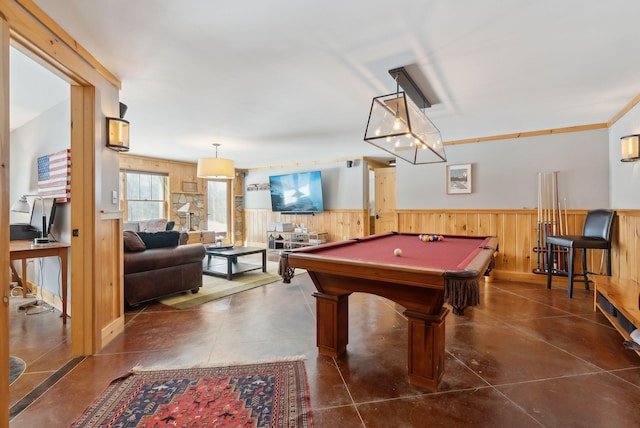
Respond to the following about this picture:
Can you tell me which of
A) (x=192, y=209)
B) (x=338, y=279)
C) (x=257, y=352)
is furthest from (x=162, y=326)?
(x=192, y=209)

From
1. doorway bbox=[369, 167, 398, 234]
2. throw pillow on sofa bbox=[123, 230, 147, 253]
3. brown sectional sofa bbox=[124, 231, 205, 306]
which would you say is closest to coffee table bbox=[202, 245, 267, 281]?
brown sectional sofa bbox=[124, 231, 205, 306]

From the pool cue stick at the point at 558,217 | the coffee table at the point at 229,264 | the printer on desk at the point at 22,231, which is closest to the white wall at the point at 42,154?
the printer on desk at the point at 22,231

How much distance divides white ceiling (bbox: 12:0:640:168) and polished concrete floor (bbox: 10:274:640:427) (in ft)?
7.39

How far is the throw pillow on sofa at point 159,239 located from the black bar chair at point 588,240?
4.85 metres

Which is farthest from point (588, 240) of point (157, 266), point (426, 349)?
point (157, 266)

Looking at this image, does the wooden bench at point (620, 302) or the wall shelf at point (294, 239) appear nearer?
the wooden bench at point (620, 302)

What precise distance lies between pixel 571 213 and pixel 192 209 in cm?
749

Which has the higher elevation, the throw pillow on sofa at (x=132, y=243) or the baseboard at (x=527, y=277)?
the throw pillow on sofa at (x=132, y=243)

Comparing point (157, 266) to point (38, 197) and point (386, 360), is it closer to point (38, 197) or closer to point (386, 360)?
point (38, 197)

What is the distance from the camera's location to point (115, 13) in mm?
1801

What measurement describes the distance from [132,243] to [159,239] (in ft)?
1.27

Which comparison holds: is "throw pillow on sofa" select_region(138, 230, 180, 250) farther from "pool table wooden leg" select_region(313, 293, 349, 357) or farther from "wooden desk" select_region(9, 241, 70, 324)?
"pool table wooden leg" select_region(313, 293, 349, 357)

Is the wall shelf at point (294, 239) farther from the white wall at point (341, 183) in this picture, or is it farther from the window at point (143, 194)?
the window at point (143, 194)

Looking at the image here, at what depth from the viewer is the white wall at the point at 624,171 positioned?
3225 millimetres
